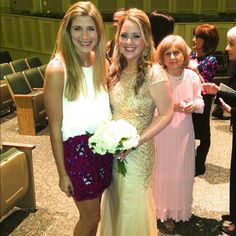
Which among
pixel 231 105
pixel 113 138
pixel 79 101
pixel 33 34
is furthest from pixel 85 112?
pixel 33 34

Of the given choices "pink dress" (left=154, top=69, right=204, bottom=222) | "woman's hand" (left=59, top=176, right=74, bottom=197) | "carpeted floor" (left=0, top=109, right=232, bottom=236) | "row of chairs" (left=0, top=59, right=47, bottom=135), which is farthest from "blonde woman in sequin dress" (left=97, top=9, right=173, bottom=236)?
"row of chairs" (left=0, top=59, right=47, bottom=135)

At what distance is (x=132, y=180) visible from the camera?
7.25 feet

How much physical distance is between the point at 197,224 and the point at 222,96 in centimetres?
115

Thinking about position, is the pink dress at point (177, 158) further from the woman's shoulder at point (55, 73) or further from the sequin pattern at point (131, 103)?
the woman's shoulder at point (55, 73)

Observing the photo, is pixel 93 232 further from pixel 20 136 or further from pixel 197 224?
pixel 20 136

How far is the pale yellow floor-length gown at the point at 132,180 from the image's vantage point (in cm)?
209

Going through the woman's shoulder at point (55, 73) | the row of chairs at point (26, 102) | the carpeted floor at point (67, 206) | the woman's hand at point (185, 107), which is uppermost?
the woman's shoulder at point (55, 73)

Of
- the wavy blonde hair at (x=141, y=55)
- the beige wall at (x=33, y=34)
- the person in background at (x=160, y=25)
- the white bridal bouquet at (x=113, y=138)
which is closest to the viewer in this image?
the white bridal bouquet at (x=113, y=138)

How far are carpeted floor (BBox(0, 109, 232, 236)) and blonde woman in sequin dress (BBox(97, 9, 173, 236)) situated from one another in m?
0.79

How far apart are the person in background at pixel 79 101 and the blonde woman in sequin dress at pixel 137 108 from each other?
0.38ft

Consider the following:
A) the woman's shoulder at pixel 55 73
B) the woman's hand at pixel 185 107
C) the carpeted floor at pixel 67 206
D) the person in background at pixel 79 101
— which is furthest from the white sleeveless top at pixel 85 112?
the carpeted floor at pixel 67 206

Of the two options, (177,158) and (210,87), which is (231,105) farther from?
(177,158)

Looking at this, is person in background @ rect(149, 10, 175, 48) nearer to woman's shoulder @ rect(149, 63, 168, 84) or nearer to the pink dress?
the pink dress

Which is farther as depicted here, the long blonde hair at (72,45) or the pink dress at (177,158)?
the pink dress at (177,158)
